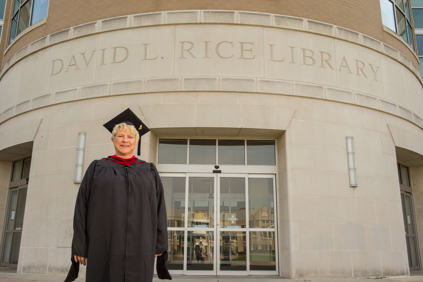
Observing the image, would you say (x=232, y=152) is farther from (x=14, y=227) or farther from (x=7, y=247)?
(x=7, y=247)

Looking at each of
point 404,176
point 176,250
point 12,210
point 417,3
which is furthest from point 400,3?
point 12,210

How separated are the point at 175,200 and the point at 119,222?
517 cm

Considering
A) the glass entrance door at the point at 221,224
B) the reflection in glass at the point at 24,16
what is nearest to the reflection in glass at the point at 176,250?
the glass entrance door at the point at 221,224

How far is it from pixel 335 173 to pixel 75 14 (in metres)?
7.69

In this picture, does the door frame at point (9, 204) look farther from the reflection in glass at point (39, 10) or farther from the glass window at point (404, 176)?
the glass window at point (404, 176)

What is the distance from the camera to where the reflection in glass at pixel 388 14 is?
36.9 ft

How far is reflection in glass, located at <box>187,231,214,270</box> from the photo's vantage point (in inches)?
331

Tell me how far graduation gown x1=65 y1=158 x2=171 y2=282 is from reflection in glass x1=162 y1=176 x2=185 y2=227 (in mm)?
4793

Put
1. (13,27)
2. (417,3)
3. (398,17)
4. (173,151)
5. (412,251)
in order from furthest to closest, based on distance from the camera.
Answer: (417,3), (13,27), (398,17), (412,251), (173,151)

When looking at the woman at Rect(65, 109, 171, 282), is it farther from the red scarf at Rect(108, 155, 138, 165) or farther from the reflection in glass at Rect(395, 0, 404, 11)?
the reflection in glass at Rect(395, 0, 404, 11)

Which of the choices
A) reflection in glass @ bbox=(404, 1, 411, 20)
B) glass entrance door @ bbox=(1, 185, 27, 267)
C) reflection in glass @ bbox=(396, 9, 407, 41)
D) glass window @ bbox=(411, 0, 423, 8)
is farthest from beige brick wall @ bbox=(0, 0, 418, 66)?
glass window @ bbox=(411, 0, 423, 8)

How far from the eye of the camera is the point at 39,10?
11391 millimetres

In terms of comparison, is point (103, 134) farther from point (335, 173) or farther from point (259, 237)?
point (335, 173)

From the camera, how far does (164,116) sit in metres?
8.55
